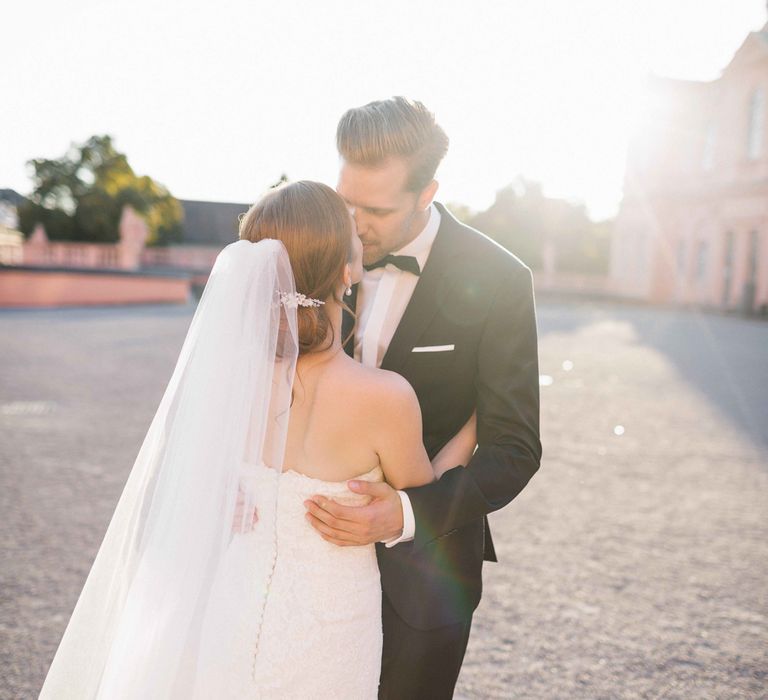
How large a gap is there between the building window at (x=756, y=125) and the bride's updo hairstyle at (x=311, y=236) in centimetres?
3787

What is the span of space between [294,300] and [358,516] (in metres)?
0.56

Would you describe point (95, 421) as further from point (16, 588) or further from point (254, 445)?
point (254, 445)

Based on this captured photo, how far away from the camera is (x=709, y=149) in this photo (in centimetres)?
4019

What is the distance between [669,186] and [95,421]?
130 ft

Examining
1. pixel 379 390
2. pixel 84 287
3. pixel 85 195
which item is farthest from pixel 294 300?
pixel 85 195

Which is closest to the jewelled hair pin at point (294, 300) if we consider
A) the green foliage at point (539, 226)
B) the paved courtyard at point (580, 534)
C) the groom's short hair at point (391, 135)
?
the groom's short hair at point (391, 135)

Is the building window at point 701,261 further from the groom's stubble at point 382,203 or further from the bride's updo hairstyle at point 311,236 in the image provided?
the bride's updo hairstyle at point 311,236

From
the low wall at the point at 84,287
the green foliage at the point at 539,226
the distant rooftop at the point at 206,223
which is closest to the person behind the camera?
the low wall at the point at 84,287

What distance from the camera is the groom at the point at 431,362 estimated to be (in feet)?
7.06

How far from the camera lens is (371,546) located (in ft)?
7.06

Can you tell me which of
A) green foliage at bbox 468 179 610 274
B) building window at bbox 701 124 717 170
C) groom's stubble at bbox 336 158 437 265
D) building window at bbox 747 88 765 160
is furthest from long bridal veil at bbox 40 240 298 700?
green foliage at bbox 468 179 610 274

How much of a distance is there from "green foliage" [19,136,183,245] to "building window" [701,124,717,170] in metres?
31.3

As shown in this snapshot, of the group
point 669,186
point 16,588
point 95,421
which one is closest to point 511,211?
point 669,186

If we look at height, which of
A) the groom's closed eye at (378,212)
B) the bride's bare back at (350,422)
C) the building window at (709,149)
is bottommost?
the bride's bare back at (350,422)
